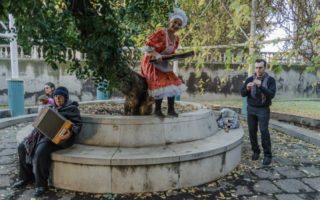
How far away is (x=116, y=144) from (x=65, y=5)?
1.94 metres

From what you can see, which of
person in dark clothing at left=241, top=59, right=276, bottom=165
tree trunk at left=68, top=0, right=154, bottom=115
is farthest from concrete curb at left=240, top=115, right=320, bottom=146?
tree trunk at left=68, top=0, right=154, bottom=115

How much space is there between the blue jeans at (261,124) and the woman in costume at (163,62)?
132cm

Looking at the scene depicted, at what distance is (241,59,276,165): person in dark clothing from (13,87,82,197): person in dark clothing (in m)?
2.69

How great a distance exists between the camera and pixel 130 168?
13.7 feet

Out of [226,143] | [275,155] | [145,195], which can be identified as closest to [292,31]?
[275,155]

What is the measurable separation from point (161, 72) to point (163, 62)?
0.15m

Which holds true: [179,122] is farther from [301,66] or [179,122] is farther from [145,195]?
[301,66]

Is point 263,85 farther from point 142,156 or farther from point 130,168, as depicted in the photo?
point 130,168

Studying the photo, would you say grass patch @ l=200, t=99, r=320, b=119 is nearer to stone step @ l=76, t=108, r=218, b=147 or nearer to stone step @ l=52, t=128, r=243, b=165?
stone step @ l=52, t=128, r=243, b=165

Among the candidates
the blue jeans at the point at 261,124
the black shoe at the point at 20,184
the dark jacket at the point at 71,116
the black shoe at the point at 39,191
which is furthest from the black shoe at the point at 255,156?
the black shoe at the point at 20,184

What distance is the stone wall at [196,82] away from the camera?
12.9 m

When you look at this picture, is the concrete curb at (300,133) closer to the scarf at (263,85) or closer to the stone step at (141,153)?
the scarf at (263,85)

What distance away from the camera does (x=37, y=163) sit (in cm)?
423

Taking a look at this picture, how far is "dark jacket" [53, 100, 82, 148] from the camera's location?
4.48 metres
